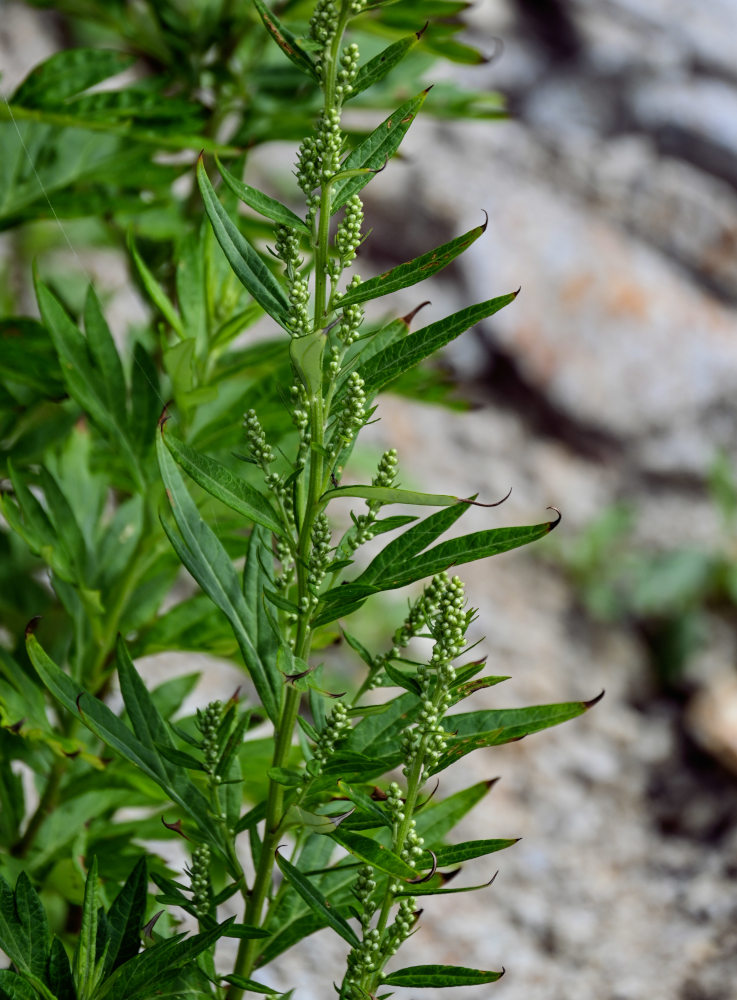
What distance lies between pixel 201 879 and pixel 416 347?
332 millimetres

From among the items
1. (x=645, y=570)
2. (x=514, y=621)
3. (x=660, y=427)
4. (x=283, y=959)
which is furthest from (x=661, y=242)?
(x=283, y=959)

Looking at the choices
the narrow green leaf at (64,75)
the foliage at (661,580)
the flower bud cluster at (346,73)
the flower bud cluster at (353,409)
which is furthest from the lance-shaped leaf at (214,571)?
the foliage at (661,580)

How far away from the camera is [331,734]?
58 centimetres

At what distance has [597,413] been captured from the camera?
2918 mm

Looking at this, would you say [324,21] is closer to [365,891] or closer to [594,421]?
[365,891]

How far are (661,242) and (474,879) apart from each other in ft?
6.90

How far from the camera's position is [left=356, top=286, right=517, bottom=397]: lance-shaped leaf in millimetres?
543

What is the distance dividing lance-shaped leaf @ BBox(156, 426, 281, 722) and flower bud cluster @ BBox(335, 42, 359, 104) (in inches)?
8.5

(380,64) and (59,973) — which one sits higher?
(380,64)

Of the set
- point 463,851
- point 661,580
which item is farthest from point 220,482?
point 661,580

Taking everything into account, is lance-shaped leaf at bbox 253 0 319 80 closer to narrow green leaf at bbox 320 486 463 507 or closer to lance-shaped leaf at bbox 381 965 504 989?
narrow green leaf at bbox 320 486 463 507

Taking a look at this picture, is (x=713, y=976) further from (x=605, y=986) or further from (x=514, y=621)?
(x=514, y=621)

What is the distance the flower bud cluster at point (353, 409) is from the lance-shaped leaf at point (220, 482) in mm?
Answer: 62

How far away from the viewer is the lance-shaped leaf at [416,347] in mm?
543
